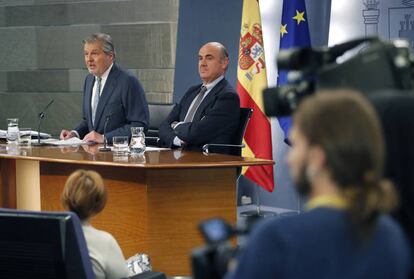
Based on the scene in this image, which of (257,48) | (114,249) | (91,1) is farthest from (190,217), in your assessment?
(91,1)

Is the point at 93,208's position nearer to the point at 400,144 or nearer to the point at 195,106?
the point at 400,144

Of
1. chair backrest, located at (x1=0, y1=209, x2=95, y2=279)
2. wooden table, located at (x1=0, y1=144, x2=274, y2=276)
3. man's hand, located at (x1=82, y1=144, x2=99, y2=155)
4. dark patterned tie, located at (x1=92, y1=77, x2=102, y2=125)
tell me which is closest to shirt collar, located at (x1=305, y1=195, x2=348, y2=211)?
chair backrest, located at (x1=0, y1=209, x2=95, y2=279)

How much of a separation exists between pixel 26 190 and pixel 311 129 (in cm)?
405

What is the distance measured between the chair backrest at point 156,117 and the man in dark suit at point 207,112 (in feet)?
0.71

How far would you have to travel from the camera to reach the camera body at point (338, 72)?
1568 mm

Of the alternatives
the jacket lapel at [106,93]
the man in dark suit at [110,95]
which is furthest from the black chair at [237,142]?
the jacket lapel at [106,93]

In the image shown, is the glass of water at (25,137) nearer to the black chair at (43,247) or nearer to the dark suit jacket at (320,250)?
the black chair at (43,247)

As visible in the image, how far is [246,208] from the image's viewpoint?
7.20 metres

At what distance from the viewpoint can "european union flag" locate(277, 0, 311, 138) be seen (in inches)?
249

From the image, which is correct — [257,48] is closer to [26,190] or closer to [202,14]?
[202,14]

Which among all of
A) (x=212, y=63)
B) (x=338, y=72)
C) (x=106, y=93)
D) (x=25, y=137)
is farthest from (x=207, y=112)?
(x=338, y=72)

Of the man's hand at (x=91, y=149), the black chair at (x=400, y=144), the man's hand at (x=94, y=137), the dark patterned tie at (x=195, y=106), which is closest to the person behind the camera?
the black chair at (x=400, y=144)

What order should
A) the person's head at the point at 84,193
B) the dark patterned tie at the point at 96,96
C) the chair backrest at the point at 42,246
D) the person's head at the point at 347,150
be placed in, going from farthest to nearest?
the dark patterned tie at the point at 96,96 → the person's head at the point at 84,193 → the chair backrest at the point at 42,246 → the person's head at the point at 347,150

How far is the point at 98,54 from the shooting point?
5.68 metres
